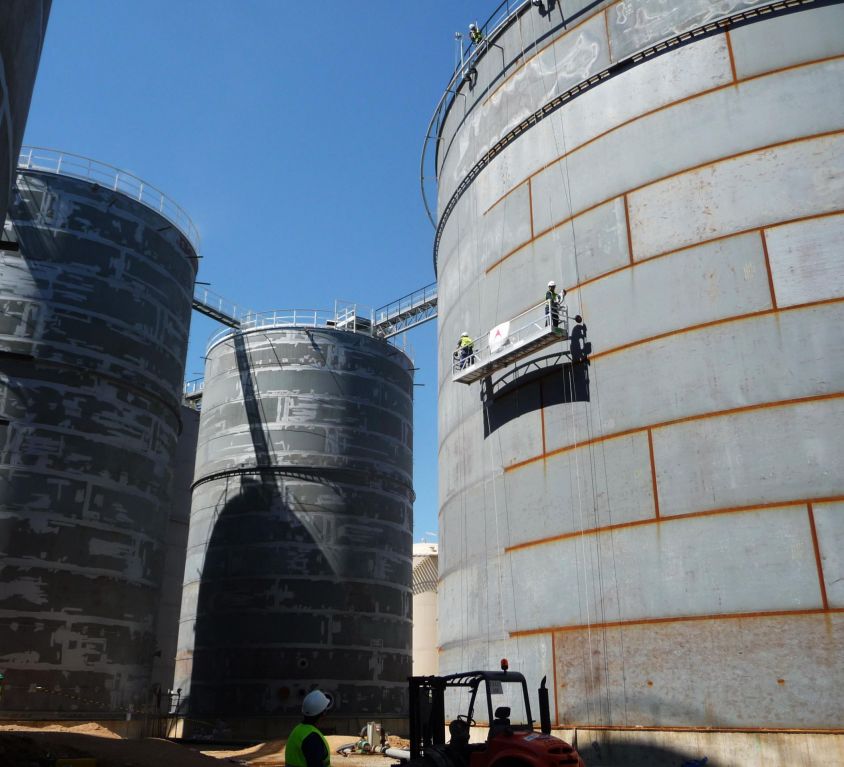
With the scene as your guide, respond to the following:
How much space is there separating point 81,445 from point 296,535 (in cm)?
895

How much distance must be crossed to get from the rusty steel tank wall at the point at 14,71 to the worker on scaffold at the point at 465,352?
928cm

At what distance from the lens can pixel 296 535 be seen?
89.4 ft

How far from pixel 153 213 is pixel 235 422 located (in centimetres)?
844

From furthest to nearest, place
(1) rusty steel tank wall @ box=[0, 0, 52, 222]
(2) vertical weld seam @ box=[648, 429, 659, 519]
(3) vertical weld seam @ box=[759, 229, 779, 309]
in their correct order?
(2) vertical weld seam @ box=[648, 429, 659, 519]
(3) vertical weld seam @ box=[759, 229, 779, 309]
(1) rusty steel tank wall @ box=[0, 0, 52, 222]

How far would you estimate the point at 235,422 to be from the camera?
2938 centimetres

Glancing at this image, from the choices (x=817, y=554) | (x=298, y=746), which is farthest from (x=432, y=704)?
(x=817, y=554)

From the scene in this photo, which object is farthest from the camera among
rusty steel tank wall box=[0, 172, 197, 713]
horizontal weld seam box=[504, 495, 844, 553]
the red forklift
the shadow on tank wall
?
rusty steel tank wall box=[0, 172, 197, 713]

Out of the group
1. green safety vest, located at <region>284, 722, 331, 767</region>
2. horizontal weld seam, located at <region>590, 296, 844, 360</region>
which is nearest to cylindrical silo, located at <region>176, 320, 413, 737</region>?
horizontal weld seam, located at <region>590, 296, 844, 360</region>

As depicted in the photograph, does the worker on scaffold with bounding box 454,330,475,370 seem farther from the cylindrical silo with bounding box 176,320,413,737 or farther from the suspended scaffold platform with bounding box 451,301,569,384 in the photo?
the cylindrical silo with bounding box 176,320,413,737

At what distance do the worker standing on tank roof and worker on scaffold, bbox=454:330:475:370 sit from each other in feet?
35.5

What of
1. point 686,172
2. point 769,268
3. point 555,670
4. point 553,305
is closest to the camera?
point 769,268

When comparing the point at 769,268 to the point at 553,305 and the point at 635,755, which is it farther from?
the point at 635,755

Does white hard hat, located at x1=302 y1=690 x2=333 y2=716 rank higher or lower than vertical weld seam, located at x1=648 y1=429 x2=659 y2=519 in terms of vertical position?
lower

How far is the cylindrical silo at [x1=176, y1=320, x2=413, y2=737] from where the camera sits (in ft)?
85.2
